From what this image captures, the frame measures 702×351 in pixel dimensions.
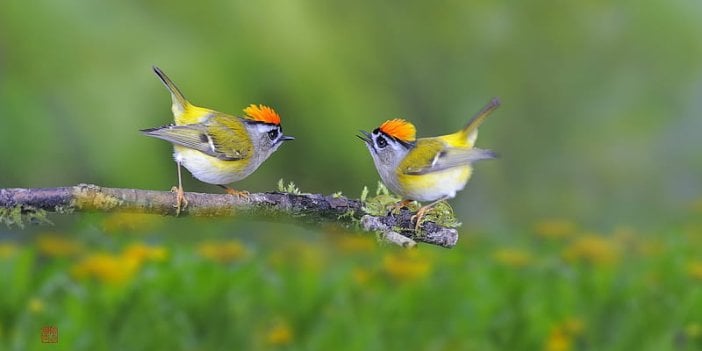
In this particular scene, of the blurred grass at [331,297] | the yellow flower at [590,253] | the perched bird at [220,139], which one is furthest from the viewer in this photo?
the yellow flower at [590,253]

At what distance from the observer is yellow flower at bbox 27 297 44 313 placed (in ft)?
10.4

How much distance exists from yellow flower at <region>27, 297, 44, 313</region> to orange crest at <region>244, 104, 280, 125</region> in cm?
185

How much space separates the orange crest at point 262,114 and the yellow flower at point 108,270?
68.7 inches

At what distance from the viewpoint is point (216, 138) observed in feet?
5.28

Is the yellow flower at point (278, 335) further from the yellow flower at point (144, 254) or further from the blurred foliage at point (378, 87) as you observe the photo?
the blurred foliage at point (378, 87)

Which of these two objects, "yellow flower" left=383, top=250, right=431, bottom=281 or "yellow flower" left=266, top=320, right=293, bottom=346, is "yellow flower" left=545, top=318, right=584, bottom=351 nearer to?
"yellow flower" left=383, top=250, right=431, bottom=281

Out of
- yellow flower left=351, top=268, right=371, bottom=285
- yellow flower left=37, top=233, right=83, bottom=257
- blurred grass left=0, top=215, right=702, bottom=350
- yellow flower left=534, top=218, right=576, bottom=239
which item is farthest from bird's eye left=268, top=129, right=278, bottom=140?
yellow flower left=534, top=218, right=576, bottom=239

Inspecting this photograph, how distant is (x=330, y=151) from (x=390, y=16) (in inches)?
67.9

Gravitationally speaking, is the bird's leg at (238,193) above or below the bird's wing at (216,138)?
below

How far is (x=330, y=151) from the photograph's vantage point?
4203 millimetres

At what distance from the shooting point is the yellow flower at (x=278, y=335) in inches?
127

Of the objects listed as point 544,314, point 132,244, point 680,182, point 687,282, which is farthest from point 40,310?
point 680,182

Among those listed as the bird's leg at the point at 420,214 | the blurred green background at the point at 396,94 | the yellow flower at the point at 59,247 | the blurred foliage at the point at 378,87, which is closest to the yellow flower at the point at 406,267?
the blurred green background at the point at 396,94

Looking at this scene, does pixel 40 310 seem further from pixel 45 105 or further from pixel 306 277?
pixel 45 105
